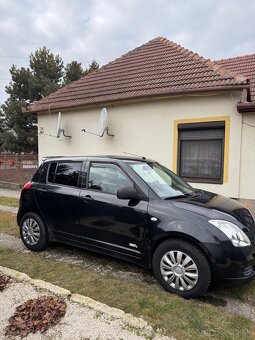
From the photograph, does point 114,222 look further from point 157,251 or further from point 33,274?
point 33,274

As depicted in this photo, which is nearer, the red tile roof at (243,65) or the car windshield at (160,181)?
the car windshield at (160,181)

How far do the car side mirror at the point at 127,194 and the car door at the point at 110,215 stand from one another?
0.10 m

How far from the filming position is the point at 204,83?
7.50 metres

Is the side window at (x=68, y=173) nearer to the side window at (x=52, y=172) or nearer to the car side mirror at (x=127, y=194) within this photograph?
the side window at (x=52, y=172)

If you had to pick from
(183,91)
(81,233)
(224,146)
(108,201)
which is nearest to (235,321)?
(108,201)

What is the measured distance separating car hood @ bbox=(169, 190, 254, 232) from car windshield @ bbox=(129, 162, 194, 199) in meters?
0.20

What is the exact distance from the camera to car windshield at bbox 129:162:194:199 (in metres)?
3.90

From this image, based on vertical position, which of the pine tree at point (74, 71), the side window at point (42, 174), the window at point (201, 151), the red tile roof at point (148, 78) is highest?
the pine tree at point (74, 71)

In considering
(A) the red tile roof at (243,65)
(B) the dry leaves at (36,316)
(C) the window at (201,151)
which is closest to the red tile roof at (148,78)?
(C) the window at (201,151)

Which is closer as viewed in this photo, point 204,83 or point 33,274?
point 33,274

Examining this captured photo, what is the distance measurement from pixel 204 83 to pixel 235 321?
612 centimetres

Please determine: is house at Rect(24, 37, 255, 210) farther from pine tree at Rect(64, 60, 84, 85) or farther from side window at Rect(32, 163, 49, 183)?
pine tree at Rect(64, 60, 84, 85)

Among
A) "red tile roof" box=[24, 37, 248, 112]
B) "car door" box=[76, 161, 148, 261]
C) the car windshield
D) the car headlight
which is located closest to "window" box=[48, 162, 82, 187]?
"car door" box=[76, 161, 148, 261]

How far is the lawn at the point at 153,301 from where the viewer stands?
269cm
